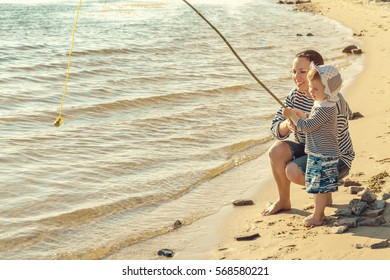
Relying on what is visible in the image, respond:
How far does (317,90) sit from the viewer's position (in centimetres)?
461

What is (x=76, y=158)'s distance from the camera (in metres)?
7.34

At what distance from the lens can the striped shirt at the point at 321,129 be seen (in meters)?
4.64

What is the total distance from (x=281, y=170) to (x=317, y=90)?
81 centimetres

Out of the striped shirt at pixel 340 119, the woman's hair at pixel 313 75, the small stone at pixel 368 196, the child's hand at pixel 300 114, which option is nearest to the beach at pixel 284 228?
the small stone at pixel 368 196

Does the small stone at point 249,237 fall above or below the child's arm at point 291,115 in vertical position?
below

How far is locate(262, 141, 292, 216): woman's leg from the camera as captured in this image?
511 cm

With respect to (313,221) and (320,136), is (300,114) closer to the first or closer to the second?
(320,136)

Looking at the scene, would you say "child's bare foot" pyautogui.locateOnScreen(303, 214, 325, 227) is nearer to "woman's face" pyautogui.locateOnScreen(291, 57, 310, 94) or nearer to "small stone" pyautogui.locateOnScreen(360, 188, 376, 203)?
"small stone" pyautogui.locateOnScreen(360, 188, 376, 203)

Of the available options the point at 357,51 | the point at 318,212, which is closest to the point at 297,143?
the point at 318,212

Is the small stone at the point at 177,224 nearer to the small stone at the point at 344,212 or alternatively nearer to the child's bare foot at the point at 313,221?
the child's bare foot at the point at 313,221

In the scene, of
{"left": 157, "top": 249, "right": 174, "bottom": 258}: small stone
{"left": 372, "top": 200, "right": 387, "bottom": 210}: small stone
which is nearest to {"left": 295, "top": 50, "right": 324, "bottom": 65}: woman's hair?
{"left": 372, "top": 200, "right": 387, "bottom": 210}: small stone

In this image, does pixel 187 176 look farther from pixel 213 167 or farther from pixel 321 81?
pixel 321 81

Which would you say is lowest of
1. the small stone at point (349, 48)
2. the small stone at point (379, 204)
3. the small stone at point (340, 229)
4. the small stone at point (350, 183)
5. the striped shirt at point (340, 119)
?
the small stone at point (349, 48)
